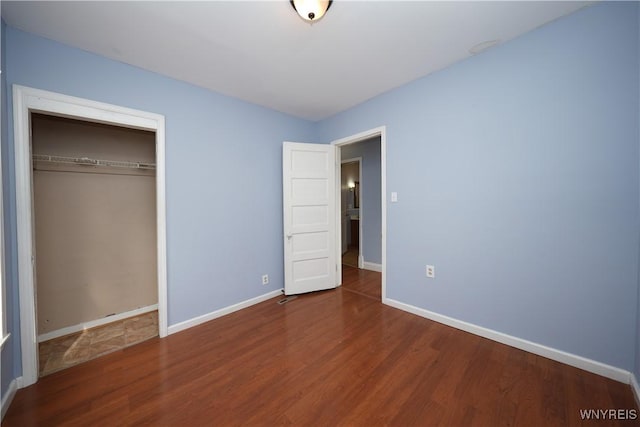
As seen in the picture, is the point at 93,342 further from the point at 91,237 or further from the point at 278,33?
the point at 278,33

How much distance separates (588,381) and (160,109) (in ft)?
13.4

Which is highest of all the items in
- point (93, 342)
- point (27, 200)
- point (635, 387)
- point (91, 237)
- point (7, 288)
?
point (27, 200)

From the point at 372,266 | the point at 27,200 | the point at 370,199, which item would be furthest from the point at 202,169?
the point at 372,266

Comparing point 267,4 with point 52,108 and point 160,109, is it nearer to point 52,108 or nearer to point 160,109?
point 160,109

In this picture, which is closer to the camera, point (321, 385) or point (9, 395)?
point (9, 395)

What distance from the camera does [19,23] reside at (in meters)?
1.56

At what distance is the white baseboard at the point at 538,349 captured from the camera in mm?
1563

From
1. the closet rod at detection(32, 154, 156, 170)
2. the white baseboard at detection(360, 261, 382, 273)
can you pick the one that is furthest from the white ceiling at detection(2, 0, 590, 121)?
the white baseboard at detection(360, 261, 382, 273)

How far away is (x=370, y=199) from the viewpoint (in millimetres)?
4473

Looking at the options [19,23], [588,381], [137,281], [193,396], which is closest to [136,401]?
[193,396]

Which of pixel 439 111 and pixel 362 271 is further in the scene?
pixel 362 271

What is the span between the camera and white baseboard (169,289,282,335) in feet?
7.63

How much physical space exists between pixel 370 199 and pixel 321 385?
3388 mm

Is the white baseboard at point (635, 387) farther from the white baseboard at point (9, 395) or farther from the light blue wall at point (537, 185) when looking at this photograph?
the white baseboard at point (9, 395)
